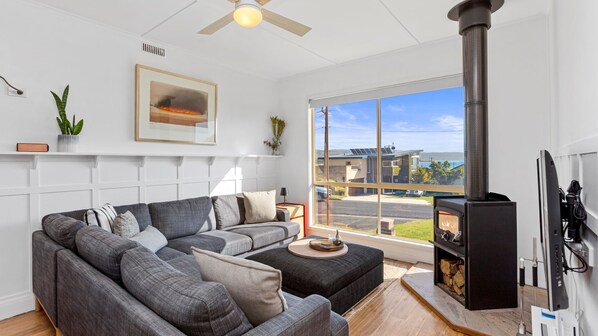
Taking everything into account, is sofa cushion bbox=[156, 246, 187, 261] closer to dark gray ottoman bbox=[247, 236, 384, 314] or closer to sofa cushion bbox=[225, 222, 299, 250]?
dark gray ottoman bbox=[247, 236, 384, 314]

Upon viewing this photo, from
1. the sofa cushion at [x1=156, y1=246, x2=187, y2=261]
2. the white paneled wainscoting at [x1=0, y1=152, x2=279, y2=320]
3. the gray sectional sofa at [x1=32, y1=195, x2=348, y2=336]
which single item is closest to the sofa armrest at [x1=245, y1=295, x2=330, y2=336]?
the gray sectional sofa at [x1=32, y1=195, x2=348, y2=336]

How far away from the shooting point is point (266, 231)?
3.58 meters

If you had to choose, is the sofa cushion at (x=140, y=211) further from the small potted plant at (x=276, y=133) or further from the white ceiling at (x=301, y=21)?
the small potted plant at (x=276, y=133)

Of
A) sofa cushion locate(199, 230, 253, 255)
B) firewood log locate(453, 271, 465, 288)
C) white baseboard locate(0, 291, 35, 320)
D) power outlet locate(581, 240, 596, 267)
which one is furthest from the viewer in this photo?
sofa cushion locate(199, 230, 253, 255)

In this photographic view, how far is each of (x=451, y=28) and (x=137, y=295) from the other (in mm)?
3665

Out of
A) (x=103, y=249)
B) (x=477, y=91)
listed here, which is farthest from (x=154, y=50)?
(x=477, y=91)

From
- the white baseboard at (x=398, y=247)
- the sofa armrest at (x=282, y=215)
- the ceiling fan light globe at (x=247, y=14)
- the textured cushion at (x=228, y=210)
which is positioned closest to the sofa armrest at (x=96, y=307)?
the ceiling fan light globe at (x=247, y=14)

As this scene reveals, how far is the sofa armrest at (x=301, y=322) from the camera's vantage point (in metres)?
1.15

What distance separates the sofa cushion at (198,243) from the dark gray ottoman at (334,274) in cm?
46

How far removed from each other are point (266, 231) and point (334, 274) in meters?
1.38

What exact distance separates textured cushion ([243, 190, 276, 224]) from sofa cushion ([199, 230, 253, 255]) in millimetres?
559

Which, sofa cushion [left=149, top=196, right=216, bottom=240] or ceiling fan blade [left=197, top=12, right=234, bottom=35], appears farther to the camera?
sofa cushion [left=149, top=196, right=216, bottom=240]

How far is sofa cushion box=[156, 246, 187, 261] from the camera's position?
2601 millimetres

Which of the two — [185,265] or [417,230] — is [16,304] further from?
[417,230]
